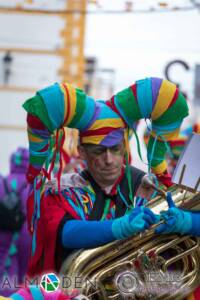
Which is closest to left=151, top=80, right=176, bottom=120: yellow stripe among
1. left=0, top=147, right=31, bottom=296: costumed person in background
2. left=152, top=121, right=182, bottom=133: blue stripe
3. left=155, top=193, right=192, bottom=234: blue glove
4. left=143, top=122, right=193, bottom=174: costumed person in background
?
left=152, top=121, right=182, bottom=133: blue stripe

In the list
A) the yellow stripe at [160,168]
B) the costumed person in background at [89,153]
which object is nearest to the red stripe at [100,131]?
the costumed person in background at [89,153]

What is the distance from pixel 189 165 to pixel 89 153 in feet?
1.55

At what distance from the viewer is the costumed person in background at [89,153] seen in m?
3.45

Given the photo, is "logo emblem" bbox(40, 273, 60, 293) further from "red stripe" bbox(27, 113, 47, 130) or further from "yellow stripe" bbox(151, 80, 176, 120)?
"yellow stripe" bbox(151, 80, 176, 120)

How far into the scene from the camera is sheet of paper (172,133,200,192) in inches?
130

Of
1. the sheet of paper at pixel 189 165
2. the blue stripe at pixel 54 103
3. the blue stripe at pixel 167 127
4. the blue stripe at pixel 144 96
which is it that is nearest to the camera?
the sheet of paper at pixel 189 165

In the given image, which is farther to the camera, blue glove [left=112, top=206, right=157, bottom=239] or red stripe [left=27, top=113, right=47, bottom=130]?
red stripe [left=27, top=113, right=47, bottom=130]

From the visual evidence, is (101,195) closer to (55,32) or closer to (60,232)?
(60,232)

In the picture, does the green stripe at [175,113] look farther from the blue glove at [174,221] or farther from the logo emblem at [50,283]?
the logo emblem at [50,283]

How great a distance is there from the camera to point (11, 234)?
18.9ft

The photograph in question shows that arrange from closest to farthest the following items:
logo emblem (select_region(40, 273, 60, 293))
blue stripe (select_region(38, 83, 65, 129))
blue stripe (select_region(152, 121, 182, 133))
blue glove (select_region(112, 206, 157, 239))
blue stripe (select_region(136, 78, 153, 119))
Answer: logo emblem (select_region(40, 273, 60, 293)), blue glove (select_region(112, 206, 157, 239)), blue stripe (select_region(38, 83, 65, 129)), blue stripe (select_region(136, 78, 153, 119)), blue stripe (select_region(152, 121, 182, 133))

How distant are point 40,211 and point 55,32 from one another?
28.7 feet

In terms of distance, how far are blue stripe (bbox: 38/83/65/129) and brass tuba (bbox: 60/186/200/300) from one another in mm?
563

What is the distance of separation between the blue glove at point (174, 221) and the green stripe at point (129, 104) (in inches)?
19.5
